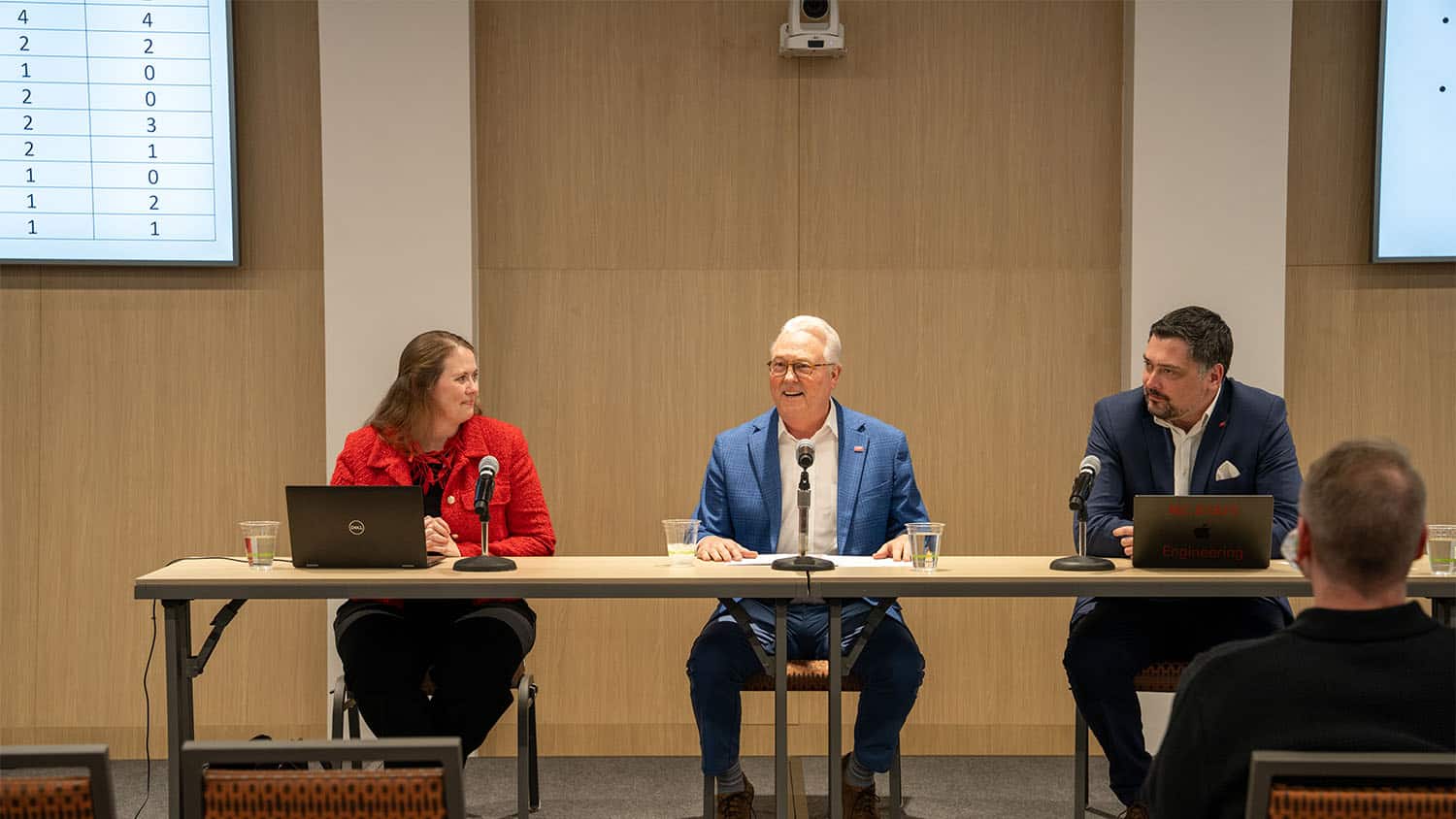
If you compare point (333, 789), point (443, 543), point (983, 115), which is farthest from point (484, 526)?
point (983, 115)

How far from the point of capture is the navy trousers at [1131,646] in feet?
10.3

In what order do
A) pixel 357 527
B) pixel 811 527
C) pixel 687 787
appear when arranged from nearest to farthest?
1. pixel 357 527
2. pixel 811 527
3. pixel 687 787

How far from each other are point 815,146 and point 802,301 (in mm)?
550

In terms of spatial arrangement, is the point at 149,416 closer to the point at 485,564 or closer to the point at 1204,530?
the point at 485,564

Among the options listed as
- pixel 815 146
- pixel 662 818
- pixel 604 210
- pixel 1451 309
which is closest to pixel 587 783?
pixel 662 818

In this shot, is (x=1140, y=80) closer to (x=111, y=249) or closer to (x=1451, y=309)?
(x=1451, y=309)

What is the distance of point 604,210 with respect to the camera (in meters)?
4.38

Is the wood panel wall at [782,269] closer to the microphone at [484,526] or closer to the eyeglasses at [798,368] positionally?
the eyeglasses at [798,368]

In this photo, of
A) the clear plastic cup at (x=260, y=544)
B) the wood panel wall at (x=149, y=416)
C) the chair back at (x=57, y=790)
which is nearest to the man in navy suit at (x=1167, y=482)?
the clear plastic cup at (x=260, y=544)

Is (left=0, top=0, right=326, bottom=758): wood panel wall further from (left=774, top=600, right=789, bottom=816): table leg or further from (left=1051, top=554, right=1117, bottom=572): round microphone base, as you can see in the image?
(left=1051, top=554, right=1117, bottom=572): round microphone base

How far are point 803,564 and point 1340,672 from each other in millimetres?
1462

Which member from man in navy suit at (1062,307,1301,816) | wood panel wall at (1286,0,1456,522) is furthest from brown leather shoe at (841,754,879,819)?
wood panel wall at (1286,0,1456,522)

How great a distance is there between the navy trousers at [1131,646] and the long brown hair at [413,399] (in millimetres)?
1862

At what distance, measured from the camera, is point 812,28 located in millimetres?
4234
